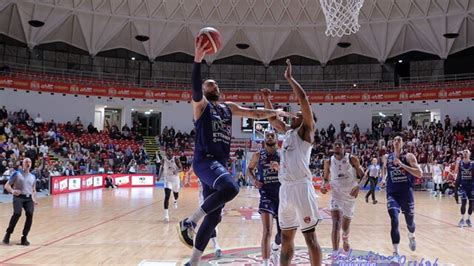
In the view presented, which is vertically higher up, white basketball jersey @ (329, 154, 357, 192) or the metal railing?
the metal railing

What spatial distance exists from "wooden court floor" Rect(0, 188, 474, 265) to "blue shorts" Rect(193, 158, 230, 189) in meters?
3.29

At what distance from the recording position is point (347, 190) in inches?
335

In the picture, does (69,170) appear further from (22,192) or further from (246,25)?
(246,25)

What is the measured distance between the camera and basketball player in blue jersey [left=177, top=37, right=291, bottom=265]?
5.00m

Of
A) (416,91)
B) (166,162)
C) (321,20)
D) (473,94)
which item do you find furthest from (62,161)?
(473,94)

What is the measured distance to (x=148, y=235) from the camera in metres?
11.1

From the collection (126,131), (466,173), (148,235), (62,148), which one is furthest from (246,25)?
(148,235)

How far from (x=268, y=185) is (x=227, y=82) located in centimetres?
3847

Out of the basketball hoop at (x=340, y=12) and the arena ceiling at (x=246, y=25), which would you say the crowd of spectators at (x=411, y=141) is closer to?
the arena ceiling at (x=246, y=25)

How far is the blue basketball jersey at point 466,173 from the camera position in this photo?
13.6 m

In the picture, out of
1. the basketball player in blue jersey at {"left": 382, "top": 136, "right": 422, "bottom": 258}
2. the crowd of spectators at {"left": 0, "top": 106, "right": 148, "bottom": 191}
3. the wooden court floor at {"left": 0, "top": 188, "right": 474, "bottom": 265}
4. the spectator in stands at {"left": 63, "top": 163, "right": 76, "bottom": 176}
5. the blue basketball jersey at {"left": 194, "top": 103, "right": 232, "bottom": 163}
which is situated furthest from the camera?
the spectator in stands at {"left": 63, "top": 163, "right": 76, "bottom": 176}

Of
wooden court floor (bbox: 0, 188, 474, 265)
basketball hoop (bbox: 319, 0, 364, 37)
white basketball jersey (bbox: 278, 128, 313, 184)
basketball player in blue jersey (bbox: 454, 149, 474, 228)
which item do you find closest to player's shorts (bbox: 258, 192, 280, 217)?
wooden court floor (bbox: 0, 188, 474, 265)

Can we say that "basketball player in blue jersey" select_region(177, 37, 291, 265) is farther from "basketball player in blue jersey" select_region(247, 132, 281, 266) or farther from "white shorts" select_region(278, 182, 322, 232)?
"basketball player in blue jersey" select_region(247, 132, 281, 266)

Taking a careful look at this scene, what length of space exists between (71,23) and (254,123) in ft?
63.5
